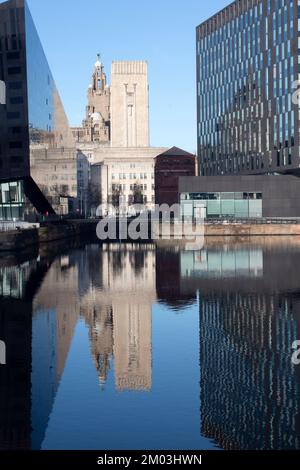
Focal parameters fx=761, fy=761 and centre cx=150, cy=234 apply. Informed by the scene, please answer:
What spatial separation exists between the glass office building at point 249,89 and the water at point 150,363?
70558 mm

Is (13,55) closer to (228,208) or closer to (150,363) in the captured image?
(228,208)

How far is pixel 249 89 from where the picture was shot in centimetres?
13475

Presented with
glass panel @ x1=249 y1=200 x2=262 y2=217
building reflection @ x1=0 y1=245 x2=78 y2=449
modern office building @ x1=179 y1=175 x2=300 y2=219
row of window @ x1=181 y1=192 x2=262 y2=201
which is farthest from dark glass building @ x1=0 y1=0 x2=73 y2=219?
glass panel @ x1=249 y1=200 x2=262 y2=217

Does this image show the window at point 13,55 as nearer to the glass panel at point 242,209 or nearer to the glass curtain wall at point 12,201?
the glass curtain wall at point 12,201

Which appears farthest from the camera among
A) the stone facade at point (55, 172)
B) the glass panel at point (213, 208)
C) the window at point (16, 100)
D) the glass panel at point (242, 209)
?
the glass panel at point (242, 209)

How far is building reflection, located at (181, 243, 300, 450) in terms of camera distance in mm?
20438

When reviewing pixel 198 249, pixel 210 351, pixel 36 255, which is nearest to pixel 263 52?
pixel 198 249

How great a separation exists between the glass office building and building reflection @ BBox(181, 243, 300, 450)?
68.4m

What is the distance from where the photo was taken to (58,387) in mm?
24906

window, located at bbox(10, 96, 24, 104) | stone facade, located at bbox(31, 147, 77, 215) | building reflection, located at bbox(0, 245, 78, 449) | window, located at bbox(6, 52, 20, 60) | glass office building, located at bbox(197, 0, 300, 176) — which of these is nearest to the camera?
building reflection, located at bbox(0, 245, 78, 449)

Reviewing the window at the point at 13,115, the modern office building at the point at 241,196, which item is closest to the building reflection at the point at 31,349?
the window at the point at 13,115

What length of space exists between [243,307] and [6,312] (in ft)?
42.3

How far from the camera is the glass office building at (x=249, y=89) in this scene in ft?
400

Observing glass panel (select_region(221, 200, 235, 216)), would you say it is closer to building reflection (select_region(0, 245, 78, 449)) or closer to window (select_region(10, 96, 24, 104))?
window (select_region(10, 96, 24, 104))
